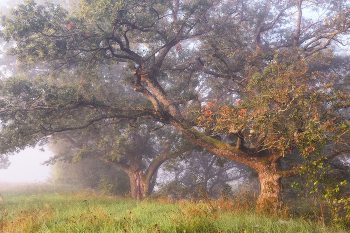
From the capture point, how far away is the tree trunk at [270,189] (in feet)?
23.1

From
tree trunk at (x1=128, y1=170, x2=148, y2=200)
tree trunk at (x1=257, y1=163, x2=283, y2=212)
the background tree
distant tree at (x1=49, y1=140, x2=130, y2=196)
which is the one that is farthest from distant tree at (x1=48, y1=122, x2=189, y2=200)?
tree trunk at (x1=257, y1=163, x2=283, y2=212)

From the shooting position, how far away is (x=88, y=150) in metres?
15.0

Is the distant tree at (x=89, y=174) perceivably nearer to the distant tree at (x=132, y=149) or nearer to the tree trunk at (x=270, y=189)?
the distant tree at (x=132, y=149)

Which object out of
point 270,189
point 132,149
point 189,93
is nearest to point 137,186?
point 132,149

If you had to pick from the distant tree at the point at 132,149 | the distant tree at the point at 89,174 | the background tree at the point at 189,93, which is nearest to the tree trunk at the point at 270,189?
the background tree at the point at 189,93

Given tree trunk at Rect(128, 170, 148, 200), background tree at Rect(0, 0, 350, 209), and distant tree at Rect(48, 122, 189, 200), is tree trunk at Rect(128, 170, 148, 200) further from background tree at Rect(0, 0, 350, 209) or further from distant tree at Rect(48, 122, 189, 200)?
background tree at Rect(0, 0, 350, 209)

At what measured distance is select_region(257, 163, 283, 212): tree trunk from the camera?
704 centimetres

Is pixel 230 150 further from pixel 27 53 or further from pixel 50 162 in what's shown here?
pixel 50 162

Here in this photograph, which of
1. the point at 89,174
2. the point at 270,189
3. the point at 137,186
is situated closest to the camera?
the point at 270,189

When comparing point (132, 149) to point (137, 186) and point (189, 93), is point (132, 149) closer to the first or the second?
point (137, 186)

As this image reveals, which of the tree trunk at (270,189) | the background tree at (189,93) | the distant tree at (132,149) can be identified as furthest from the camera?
the distant tree at (132,149)

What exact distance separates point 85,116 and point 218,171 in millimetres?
14740

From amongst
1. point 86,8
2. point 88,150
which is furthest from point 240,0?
point 88,150

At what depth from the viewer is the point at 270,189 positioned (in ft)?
25.6
